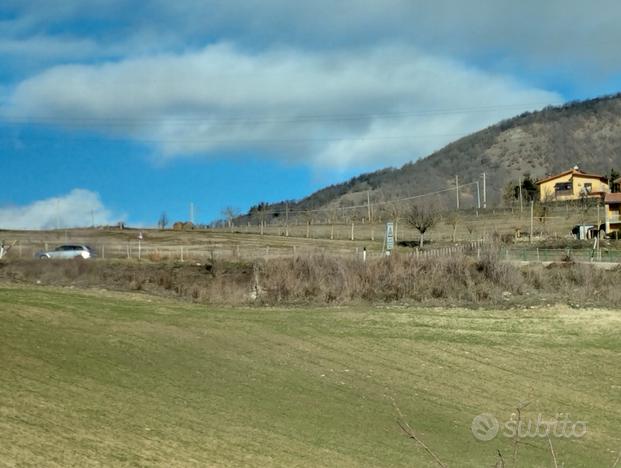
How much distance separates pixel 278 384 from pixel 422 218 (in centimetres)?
6410

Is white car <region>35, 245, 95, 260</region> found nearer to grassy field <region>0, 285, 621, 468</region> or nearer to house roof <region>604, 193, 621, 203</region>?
grassy field <region>0, 285, 621, 468</region>

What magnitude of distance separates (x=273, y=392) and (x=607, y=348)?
14.0 m

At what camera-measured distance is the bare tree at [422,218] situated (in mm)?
79312

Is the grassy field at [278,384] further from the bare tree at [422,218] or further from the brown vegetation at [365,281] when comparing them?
the bare tree at [422,218]

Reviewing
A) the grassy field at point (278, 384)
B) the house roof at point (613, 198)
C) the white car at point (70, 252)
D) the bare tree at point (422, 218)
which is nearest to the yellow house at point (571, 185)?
the house roof at point (613, 198)

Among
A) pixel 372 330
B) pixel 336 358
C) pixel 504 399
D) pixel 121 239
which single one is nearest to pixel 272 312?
pixel 372 330

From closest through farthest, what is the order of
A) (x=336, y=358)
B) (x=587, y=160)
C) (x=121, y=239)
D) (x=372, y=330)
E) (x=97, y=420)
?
(x=97, y=420), (x=336, y=358), (x=372, y=330), (x=121, y=239), (x=587, y=160)

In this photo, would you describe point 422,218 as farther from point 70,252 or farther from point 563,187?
point 563,187

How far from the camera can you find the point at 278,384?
1683 cm

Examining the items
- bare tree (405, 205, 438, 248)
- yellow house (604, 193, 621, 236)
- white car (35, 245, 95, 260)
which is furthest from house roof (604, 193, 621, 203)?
white car (35, 245, 95, 260)

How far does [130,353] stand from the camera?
18.2 m

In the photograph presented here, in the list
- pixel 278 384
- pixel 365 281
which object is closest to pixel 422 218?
pixel 365 281

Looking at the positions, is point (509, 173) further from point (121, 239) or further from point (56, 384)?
point (56, 384)

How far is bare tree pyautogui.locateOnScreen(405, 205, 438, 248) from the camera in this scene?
79.3m
